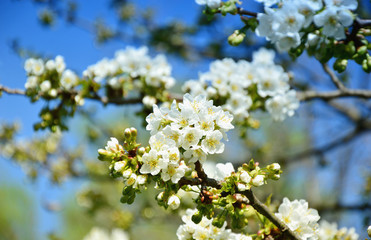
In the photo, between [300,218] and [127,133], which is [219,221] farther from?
[127,133]

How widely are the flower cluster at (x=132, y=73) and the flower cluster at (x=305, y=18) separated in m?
1.15

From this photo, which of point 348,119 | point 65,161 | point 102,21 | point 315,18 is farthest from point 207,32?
point 315,18

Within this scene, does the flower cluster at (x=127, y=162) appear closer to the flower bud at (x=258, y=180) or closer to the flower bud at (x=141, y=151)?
the flower bud at (x=141, y=151)

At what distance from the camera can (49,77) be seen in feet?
8.21

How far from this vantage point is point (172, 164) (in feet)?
4.61

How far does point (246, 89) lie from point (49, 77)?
1.51 meters

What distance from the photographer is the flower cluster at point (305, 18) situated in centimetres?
146

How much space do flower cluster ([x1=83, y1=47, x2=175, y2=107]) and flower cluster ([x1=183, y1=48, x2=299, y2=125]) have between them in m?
0.23

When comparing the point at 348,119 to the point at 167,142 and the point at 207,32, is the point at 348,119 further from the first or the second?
the point at 167,142

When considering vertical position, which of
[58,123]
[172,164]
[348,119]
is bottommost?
[172,164]

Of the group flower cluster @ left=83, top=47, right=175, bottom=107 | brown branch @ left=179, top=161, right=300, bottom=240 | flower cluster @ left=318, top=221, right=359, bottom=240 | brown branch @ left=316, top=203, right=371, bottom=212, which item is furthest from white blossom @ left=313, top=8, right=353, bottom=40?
brown branch @ left=316, top=203, right=371, bottom=212

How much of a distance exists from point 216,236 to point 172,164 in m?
0.48

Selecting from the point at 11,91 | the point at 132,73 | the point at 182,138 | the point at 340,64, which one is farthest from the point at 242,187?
the point at 11,91

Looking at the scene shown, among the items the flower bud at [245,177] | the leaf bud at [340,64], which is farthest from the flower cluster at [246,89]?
the flower bud at [245,177]
